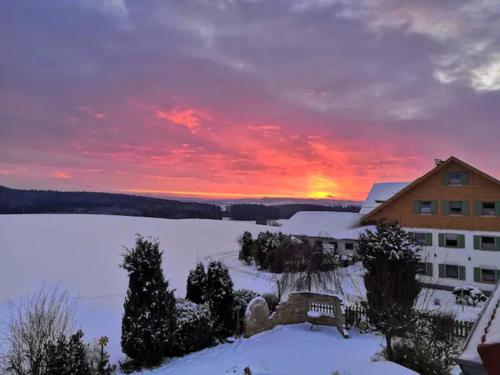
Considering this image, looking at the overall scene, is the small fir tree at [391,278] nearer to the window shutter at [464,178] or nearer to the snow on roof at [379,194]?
the window shutter at [464,178]

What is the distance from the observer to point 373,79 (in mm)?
15086

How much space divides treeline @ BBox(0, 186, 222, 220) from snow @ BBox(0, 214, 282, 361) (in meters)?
23.1

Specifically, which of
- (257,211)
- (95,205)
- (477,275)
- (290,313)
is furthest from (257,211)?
(290,313)

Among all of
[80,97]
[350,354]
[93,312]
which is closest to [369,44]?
[350,354]

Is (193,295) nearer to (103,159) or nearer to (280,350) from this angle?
(280,350)

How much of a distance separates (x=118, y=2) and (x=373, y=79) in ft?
33.9

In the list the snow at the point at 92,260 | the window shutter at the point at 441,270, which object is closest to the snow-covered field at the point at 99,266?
the snow at the point at 92,260

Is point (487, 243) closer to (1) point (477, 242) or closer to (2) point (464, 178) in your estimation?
(1) point (477, 242)

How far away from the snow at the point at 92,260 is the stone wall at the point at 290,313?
11.0 feet

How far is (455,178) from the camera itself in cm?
2562

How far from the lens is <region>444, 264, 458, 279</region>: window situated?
82.2ft

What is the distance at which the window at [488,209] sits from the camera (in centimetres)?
2431

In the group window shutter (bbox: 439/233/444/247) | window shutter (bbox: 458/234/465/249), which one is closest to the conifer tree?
window shutter (bbox: 439/233/444/247)

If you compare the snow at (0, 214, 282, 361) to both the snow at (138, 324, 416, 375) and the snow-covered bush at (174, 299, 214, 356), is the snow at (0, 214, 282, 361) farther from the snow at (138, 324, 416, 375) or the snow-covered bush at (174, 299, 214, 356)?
the snow at (138, 324, 416, 375)
